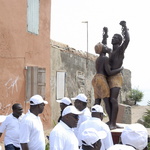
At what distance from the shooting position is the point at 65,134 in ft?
12.4

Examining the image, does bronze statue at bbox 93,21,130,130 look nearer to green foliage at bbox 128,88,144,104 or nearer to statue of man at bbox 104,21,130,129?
statue of man at bbox 104,21,130,129

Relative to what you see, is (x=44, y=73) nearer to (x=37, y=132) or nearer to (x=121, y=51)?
(x=121, y=51)

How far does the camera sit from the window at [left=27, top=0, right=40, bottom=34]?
11025 mm

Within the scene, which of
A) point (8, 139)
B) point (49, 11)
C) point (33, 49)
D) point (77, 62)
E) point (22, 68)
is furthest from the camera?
point (77, 62)

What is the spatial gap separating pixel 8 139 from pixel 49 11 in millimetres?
7747

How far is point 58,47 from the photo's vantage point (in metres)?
Answer: 14.2

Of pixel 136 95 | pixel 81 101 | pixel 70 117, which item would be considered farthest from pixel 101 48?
pixel 136 95

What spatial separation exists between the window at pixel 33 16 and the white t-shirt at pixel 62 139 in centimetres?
765

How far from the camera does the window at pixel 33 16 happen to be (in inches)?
434

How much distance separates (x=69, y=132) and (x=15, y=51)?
694cm

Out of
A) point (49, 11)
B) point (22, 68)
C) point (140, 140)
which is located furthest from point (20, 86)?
point (140, 140)

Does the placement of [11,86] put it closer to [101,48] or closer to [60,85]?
[60,85]

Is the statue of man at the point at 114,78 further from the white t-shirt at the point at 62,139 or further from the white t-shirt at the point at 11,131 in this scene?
the white t-shirt at the point at 62,139

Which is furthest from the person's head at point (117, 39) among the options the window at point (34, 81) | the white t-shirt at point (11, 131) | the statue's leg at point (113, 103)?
the window at point (34, 81)
